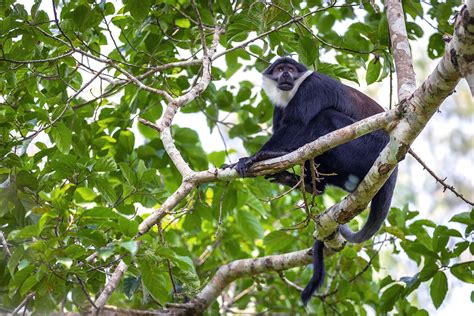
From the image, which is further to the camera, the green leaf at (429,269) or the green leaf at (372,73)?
the green leaf at (372,73)

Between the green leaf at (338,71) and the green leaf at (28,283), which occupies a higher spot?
the green leaf at (338,71)

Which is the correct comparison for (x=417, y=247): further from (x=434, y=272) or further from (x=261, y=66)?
(x=261, y=66)

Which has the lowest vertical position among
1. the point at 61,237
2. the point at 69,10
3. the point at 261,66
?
the point at 61,237

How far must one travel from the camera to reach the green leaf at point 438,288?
4.93m

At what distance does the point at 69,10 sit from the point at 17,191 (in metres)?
1.47

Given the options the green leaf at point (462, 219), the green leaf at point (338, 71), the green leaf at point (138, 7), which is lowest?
the green leaf at point (462, 219)

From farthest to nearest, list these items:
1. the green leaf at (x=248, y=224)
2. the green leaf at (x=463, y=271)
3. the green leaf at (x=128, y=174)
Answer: the green leaf at (x=248, y=224), the green leaf at (x=463, y=271), the green leaf at (x=128, y=174)

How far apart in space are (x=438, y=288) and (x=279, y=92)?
2181 millimetres

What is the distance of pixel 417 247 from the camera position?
16.1ft

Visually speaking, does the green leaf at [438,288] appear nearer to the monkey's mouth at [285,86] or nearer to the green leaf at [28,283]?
the monkey's mouth at [285,86]

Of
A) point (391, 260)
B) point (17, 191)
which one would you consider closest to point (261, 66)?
point (17, 191)

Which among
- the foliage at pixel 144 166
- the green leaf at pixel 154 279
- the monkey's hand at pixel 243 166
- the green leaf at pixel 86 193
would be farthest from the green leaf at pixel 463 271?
the green leaf at pixel 86 193

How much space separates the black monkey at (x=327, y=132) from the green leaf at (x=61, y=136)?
1330 mm

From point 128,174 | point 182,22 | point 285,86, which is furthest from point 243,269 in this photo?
point 182,22
